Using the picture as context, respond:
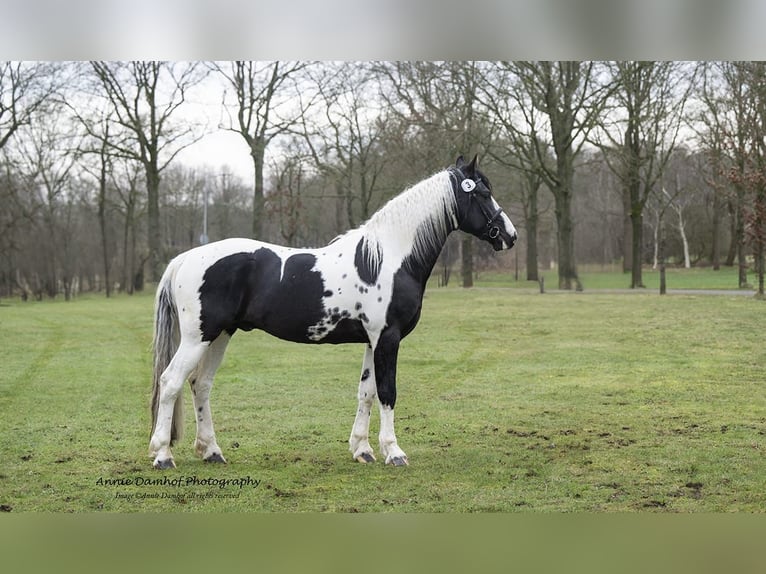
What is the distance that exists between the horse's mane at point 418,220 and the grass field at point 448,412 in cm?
132

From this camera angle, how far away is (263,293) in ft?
14.6

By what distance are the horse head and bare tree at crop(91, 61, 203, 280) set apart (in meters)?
2.67

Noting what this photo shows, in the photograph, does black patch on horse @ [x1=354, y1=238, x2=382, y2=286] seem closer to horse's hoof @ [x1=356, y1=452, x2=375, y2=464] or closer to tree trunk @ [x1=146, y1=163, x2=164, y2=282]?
horse's hoof @ [x1=356, y1=452, x2=375, y2=464]

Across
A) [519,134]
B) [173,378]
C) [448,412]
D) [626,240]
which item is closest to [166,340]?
[173,378]

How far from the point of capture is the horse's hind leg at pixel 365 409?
14.9 ft

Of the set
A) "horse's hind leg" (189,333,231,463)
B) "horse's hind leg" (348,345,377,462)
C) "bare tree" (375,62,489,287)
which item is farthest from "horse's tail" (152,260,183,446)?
"bare tree" (375,62,489,287)

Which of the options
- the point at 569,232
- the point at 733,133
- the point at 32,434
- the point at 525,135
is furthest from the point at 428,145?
the point at 32,434

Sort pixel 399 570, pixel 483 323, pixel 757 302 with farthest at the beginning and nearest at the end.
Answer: pixel 483 323 < pixel 757 302 < pixel 399 570

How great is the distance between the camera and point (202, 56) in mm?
4984

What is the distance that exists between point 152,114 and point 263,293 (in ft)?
9.35

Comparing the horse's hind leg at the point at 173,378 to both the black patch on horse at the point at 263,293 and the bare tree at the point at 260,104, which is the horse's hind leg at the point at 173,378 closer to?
the black patch on horse at the point at 263,293

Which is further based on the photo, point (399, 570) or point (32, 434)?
point (32, 434)

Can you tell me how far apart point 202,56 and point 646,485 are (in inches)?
153

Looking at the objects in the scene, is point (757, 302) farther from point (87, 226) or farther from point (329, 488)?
point (87, 226)
